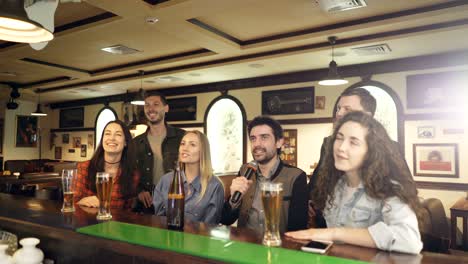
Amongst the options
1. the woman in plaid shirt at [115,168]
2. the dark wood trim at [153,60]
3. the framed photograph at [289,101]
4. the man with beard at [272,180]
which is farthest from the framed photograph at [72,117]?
the man with beard at [272,180]

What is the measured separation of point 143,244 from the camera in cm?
130

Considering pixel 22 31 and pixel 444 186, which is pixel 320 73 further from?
pixel 22 31

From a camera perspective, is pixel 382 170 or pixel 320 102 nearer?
pixel 382 170

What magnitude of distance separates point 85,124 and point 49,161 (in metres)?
2.24

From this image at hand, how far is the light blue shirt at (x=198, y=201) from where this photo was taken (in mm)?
2184

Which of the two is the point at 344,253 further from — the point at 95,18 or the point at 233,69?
the point at 233,69

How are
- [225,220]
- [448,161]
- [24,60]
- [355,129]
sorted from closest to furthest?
[355,129], [225,220], [448,161], [24,60]

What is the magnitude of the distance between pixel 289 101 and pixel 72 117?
779cm

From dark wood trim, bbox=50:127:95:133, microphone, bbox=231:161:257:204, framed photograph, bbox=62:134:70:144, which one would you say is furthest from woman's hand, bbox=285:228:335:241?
framed photograph, bbox=62:134:70:144

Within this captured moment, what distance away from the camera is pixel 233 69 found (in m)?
6.67

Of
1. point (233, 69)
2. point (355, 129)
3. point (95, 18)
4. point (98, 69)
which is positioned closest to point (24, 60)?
point (98, 69)

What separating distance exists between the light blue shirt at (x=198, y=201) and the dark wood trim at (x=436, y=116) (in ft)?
15.4

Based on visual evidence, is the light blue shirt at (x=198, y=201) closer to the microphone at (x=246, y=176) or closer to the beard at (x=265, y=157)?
the beard at (x=265, y=157)

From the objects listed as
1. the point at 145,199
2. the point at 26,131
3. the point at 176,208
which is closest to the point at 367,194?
the point at 176,208
